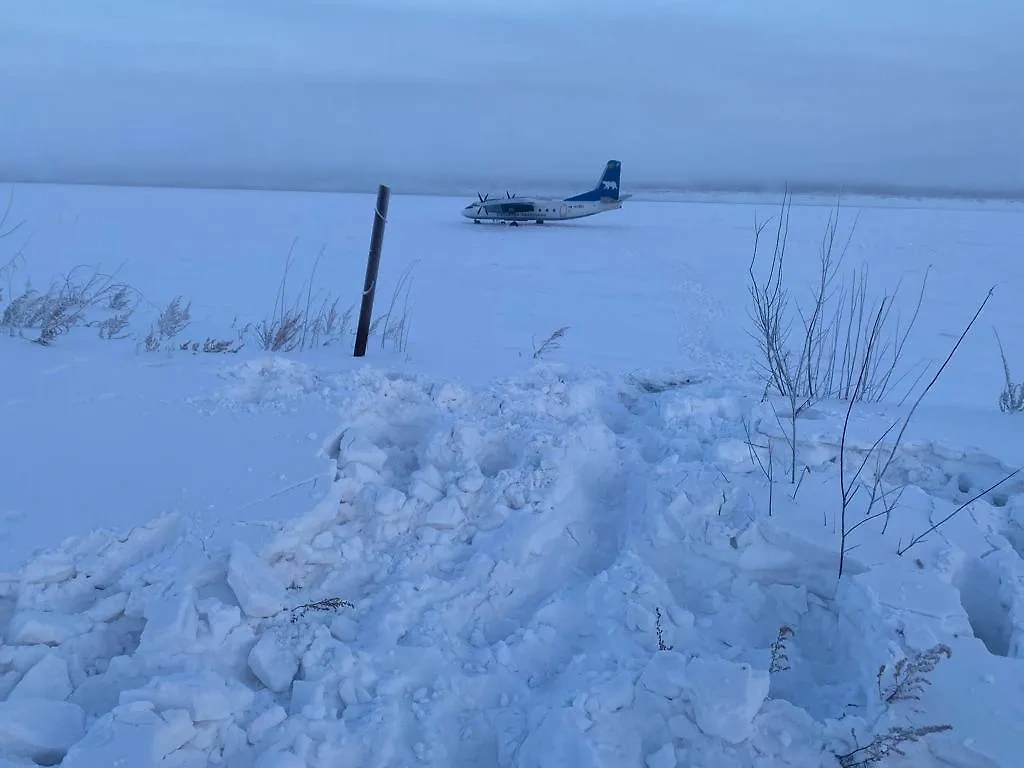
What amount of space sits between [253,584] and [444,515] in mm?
958

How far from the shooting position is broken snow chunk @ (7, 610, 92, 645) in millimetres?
2461

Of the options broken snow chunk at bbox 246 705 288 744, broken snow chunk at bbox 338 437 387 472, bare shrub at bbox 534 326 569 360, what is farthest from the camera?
bare shrub at bbox 534 326 569 360

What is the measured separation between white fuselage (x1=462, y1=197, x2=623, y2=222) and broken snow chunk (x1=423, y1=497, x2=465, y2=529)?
25.1 metres

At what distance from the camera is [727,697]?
229 cm

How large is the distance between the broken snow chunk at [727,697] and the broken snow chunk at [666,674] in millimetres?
37

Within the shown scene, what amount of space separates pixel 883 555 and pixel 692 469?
983mm

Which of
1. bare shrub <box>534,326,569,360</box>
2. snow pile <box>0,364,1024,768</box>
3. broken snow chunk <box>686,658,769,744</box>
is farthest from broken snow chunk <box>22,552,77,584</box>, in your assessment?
bare shrub <box>534,326,569,360</box>

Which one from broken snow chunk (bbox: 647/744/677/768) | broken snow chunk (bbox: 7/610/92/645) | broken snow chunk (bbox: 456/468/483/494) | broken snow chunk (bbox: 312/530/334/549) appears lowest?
broken snow chunk (bbox: 647/744/677/768)

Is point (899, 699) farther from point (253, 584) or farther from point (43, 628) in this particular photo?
point (43, 628)

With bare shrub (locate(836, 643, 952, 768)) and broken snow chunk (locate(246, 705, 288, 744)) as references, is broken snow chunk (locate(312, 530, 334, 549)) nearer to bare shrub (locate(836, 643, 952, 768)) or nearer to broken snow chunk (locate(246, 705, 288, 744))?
broken snow chunk (locate(246, 705, 288, 744))

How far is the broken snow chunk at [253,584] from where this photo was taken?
9.01 ft

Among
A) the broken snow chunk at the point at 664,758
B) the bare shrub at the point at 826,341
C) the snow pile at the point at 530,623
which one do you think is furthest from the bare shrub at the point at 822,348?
the broken snow chunk at the point at 664,758

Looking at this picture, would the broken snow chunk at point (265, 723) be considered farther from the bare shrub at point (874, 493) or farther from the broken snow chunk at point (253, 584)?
the bare shrub at point (874, 493)

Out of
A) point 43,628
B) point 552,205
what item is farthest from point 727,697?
point 552,205
